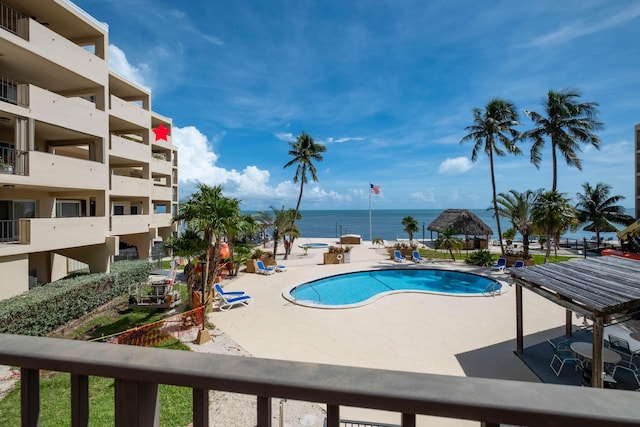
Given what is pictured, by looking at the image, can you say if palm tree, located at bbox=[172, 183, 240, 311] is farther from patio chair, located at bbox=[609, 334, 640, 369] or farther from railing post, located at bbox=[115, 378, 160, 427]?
patio chair, located at bbox=[609, 334, 640, 369]

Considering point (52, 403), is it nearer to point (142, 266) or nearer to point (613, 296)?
point (613, 296)

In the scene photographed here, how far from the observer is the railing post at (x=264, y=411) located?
3.60 ft

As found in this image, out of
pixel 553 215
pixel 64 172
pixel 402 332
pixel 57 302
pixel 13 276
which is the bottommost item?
pixel 402 332

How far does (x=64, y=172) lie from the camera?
12.9 meters

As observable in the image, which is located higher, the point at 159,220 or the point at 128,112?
the point at 128,112

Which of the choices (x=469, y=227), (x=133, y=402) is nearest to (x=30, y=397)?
(x=133, y=402)

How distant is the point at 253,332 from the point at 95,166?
1148 cm

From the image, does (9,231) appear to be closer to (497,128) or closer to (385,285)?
(385,285)

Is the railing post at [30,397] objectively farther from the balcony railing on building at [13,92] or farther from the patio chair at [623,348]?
the balcony railing on building at [13,92]

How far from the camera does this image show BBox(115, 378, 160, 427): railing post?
114cm

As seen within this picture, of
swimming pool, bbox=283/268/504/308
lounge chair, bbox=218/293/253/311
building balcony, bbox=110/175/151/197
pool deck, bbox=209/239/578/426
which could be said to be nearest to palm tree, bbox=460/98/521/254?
swimming pool, bbox=283/268/504/308

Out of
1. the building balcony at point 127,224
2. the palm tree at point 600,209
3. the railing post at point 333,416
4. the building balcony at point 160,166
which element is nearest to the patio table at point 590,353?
the railing post at point 333,416

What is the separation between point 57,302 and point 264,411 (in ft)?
44.9

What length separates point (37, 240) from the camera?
38.8ft
